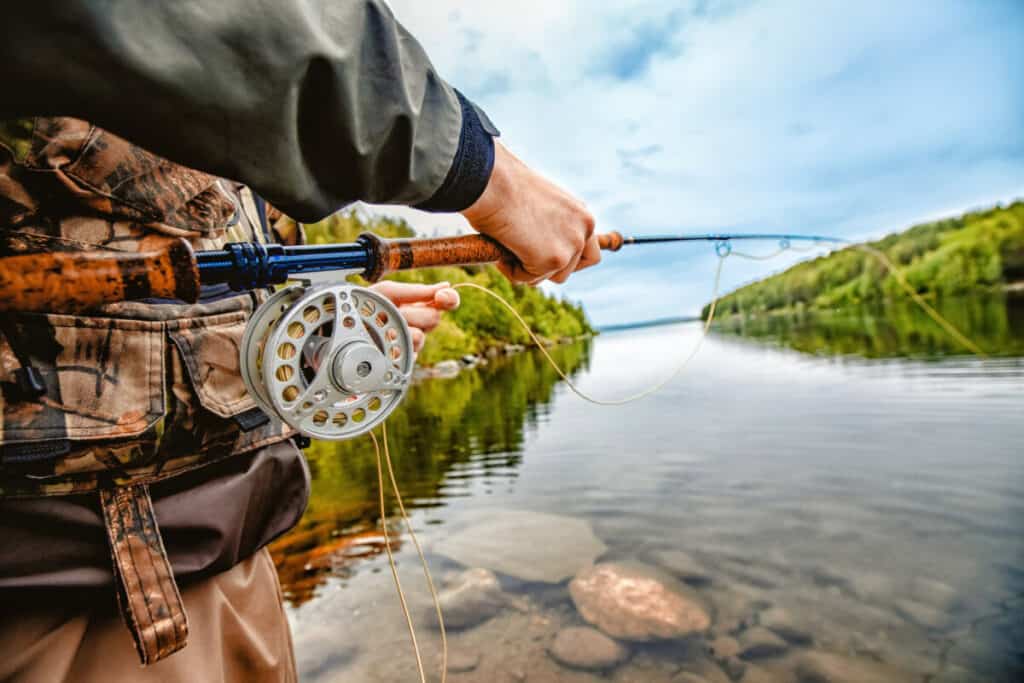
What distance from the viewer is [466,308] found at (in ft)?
136

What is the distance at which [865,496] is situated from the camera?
567cm

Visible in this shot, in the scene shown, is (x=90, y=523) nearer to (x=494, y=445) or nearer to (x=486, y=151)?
(x=486, y=151)

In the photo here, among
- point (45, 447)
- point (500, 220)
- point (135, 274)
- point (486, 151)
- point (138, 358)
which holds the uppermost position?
point (486, 151)

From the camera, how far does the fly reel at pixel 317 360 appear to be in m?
1.30

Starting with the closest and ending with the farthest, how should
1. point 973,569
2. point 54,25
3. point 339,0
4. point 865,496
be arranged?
point 54,25, point 339,0, point 973,569, point 865,496

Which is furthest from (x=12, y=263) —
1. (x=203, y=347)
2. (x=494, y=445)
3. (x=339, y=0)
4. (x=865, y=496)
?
(x=494, y=445)

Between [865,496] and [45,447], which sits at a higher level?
[45,447]

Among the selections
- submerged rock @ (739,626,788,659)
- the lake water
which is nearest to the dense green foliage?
the lake water

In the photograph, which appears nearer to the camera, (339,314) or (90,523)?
(90,523)

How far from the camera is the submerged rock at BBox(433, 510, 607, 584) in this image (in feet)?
15.7

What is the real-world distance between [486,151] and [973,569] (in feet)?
16.0

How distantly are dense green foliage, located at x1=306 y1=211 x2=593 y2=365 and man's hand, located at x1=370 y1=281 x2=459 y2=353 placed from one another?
1749cm

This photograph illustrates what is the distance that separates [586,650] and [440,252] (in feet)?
9.83

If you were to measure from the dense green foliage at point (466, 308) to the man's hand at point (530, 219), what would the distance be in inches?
707
